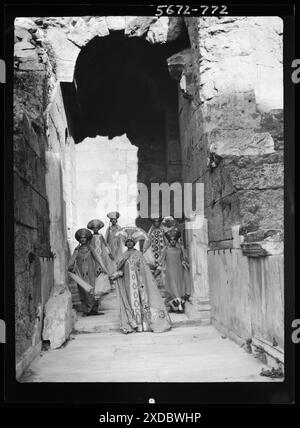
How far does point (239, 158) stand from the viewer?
6.15 meters

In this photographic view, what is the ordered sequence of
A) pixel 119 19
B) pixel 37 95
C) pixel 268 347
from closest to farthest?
1. pixel 268 347
2. pixel 37 95
3. pixel 119 19

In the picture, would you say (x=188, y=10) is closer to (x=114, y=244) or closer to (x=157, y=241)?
(x=157, y=241)

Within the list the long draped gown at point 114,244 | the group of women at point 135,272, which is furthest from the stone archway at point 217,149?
the long draped gown at point 114,244

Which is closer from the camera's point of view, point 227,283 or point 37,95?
point 227,283

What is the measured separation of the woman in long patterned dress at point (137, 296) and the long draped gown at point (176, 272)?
102 centimetres

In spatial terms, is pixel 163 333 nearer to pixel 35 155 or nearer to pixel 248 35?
pixel 35 155

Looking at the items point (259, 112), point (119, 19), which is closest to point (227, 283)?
point (259, 112)

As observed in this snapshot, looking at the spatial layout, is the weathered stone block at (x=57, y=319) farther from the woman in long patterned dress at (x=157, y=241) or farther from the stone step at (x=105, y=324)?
the woman in long patterned dress at (x=157, y=241)

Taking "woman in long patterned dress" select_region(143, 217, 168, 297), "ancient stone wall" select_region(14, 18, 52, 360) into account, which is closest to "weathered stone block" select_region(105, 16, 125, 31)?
"ancient stone wall" select_region(14, 18, 52, 360)

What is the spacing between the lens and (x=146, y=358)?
5.48 metres

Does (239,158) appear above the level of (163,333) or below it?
above

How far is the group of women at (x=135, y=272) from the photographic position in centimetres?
723

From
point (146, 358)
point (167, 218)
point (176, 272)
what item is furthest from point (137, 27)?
point (146, 358)

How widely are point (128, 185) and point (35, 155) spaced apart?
19.2ft
